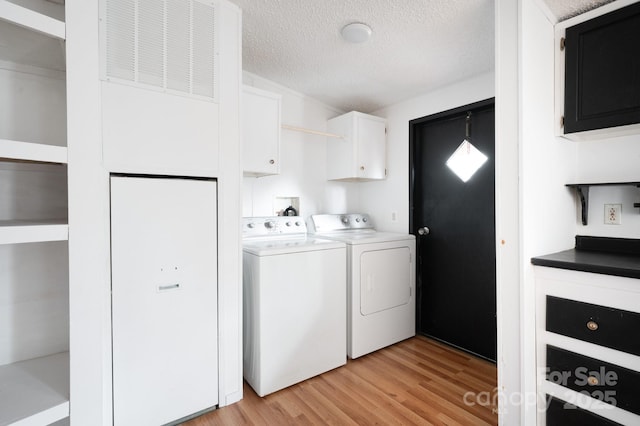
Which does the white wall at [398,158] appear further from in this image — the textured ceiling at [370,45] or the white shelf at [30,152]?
the white shelf at [30,152]

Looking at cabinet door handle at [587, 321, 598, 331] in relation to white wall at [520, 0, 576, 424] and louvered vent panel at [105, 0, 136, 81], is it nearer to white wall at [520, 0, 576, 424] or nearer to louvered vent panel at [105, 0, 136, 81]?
white wall at [520, 0, 576, 424]

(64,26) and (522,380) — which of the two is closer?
(64,26)

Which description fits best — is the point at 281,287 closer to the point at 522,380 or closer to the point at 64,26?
the point at 522,380

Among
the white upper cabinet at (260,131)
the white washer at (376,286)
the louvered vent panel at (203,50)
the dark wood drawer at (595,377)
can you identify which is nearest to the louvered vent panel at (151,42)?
the louvered vent panel at (203,50)

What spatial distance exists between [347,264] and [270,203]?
89 centimetres

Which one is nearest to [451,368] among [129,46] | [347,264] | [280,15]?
[347,264]

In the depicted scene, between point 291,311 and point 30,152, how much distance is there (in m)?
1.53

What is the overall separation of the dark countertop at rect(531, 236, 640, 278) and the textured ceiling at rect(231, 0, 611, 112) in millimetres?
1287

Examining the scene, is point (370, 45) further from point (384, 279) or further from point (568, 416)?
point (568, 416)

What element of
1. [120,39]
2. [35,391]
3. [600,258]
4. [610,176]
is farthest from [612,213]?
→ [35,391]

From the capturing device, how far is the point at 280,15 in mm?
1807

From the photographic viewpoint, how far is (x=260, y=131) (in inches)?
87.4

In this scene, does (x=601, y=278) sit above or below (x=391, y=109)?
below

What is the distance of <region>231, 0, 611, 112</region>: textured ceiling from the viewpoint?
5.62 ft
